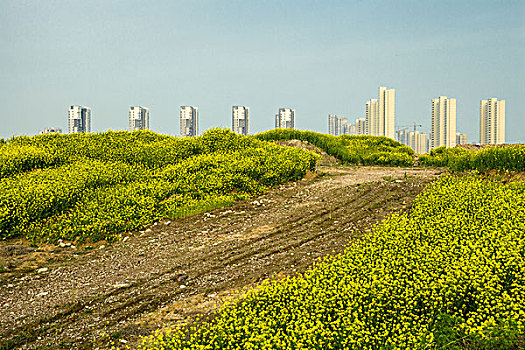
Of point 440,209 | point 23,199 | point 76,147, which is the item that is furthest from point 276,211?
point 76,147

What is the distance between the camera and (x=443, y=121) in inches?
1576

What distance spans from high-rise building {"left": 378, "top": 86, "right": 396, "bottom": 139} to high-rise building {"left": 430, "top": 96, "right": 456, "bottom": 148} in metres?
4.39

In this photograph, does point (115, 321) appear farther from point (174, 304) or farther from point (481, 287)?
point (481, 287)

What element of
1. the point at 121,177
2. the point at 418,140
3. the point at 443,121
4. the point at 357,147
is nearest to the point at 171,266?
the point at 121,177

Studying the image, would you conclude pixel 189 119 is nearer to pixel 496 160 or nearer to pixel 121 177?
pixel 121 177

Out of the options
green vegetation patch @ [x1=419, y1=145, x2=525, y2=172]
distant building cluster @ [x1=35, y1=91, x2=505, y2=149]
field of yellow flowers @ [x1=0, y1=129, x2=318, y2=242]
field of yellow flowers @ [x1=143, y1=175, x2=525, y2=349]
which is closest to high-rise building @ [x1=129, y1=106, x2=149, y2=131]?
distant building cluster @ [x1=35, y1=91, x2=505, y2=149]

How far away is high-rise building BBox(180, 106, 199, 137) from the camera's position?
33500mm

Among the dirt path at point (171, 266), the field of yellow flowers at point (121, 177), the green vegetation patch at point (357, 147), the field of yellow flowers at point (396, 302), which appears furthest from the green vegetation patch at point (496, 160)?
the green vegetation patch at point (357, 147)

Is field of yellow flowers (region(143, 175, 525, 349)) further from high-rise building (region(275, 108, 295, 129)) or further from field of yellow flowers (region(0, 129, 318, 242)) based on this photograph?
high-rise building (region(275, 108, 295, 129))

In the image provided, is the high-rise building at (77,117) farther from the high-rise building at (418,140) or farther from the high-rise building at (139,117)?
the high-rise building at (418,140)

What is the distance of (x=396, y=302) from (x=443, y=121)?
39630mm

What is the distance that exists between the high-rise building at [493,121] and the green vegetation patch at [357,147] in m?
17.6

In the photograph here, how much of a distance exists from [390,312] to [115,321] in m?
3.75

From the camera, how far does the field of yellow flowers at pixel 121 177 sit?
9.85 metres
